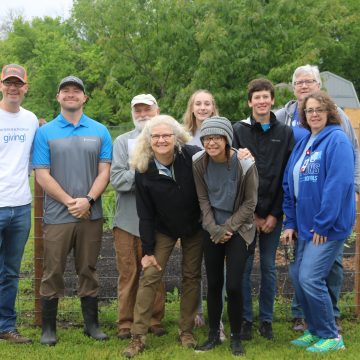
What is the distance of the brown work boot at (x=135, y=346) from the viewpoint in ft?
15.3

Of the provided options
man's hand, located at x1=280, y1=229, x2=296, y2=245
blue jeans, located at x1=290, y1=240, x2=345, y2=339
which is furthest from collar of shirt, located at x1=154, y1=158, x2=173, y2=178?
Answer: blue jeans, located at x1=290, y1=240, x2=345, y2=339

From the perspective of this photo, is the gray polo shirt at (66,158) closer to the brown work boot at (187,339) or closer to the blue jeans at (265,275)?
the brown work boot at (187,339)

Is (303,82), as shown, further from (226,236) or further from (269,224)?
(226,236)

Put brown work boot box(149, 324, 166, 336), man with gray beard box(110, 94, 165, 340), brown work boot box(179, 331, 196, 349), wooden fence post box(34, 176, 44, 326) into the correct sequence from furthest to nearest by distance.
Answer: wooden fence post box(34, 176, 44, 326) < brown work boot box(149, 324, 166, 336) < man with gray beard box(110, 94, 165, 340) < brown work boot box(179, 331, 196, 349)

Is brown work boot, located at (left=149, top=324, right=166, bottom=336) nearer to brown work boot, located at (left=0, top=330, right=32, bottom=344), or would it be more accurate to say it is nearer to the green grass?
the green grass

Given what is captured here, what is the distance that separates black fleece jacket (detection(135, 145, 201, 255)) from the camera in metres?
4.64

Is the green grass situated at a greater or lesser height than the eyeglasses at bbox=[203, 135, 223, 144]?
lesser

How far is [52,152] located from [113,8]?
1189cm

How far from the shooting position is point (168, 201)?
4.65 meters

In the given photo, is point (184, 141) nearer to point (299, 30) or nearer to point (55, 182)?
point (55, 182)

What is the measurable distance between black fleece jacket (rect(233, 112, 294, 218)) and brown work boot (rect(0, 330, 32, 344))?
8.12 feet

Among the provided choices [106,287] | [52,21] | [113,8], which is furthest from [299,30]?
[52,21]

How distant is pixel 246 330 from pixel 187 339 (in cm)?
59

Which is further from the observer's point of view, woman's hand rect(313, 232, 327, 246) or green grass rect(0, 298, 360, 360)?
green grass rect(0, 298, 360, 360)
